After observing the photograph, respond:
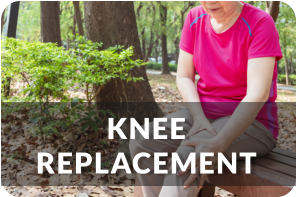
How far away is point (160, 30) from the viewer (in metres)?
14.2

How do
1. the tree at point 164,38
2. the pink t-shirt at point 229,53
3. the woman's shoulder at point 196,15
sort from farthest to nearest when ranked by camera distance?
the tree at point 164,38 → the woman's shoulder at point 196,15 → the pink t-shirt at point 229,53

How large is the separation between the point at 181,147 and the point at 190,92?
41 centimetres

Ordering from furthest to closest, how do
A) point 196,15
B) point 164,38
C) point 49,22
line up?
1. point 164,38
2. point 49,22
3. point 196,15

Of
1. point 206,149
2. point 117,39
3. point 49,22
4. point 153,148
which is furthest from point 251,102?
point 49,22

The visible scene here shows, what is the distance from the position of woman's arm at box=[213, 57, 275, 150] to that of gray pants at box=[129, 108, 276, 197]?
0.33 feet

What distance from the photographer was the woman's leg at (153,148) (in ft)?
5.67

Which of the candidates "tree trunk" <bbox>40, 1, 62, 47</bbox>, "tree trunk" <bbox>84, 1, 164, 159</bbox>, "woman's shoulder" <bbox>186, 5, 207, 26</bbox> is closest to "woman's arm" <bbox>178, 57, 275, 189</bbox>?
"woman's shoulder" <bbox>186, 5, 207, 26</bbox>

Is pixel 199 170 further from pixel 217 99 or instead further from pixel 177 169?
pixel 217 99

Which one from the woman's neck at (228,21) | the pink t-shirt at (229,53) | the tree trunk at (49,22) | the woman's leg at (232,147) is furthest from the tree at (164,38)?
the woman's leg at (232,147)

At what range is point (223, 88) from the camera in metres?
1.76

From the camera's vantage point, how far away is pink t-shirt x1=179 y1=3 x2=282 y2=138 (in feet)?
5.12

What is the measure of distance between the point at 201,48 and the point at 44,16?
5.96m

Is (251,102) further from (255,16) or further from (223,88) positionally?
(255,16)

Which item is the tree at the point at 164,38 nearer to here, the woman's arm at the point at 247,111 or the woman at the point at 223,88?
the woman at the point at 223,88
